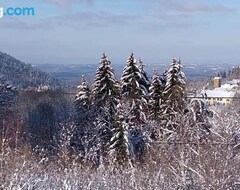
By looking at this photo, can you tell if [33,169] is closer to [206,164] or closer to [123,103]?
[206,164]

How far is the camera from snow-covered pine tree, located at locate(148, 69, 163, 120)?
18672mm

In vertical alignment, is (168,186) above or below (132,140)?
above

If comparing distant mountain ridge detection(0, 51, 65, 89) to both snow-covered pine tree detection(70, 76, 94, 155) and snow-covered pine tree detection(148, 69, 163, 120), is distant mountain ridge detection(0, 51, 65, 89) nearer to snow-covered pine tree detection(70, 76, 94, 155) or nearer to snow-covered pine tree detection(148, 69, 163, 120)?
snow-covered pine tree detection(70, 76, 94, 155)

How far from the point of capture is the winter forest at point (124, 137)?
17.0 ft

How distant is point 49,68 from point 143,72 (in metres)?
56.5

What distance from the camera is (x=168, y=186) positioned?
5051 mm

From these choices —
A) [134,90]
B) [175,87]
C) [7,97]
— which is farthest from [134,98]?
[7,97]

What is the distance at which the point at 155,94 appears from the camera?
1892 centimetres

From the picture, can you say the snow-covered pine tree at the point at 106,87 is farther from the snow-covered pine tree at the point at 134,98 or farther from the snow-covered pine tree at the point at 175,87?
the snow-covered pine tree at the point at 175,87

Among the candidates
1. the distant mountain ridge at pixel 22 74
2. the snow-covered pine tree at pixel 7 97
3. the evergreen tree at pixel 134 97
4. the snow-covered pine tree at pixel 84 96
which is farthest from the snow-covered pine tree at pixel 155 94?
the distant mountain ridge at pixel 22 74

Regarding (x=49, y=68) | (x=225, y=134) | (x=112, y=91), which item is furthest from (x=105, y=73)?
(x=49, y=68)

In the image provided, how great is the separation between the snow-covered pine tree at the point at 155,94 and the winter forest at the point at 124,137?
4cm

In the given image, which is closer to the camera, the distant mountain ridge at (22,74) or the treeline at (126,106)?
the treeline at (126,106)

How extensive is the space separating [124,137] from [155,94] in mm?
3235
